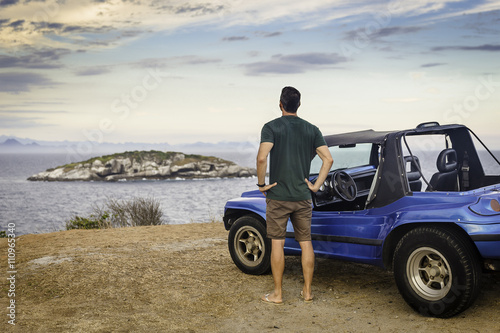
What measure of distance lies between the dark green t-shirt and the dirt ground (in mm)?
1286

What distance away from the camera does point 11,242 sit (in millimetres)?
9859

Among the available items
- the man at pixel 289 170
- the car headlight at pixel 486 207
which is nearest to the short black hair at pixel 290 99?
the man at pixel 289 170

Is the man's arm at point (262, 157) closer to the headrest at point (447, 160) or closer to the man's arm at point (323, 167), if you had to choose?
the man's arm at point (323, 167)

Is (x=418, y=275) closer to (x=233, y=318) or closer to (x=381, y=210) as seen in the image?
(x=381, y=210)

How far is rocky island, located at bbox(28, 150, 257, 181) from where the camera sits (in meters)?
110

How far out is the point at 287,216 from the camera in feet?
18.3

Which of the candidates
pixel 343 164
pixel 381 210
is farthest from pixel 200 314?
pixel 343 164

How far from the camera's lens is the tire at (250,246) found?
6.61 metres

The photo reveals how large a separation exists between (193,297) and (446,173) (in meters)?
3.40

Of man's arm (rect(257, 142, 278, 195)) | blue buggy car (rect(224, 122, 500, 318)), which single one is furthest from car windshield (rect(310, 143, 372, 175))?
man's arm (rect(257, 142, 278, 195))

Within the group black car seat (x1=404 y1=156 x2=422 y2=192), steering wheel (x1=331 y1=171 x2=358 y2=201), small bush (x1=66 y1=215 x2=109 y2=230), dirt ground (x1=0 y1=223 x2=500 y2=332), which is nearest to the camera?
dirt ground (x1=0 y1=223 x2=500 y2=332)

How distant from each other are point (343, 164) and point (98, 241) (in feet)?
19.4

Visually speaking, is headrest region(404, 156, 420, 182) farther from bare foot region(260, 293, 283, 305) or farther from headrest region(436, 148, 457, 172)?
bare foot region(260, 293, 283, 305)

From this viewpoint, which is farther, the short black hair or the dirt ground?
the short black hair
